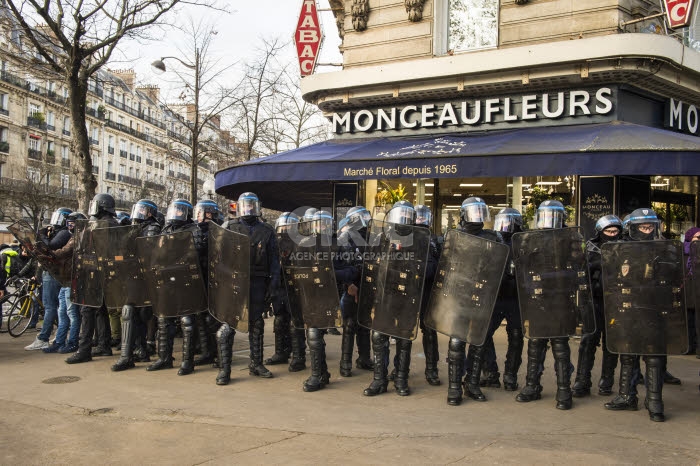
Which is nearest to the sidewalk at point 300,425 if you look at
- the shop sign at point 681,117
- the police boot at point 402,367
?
the police boot at point 402,367

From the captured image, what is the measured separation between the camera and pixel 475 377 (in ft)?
19.0

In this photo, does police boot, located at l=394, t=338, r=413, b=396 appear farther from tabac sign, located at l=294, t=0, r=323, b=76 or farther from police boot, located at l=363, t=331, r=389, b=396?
tabac sign, located at l=294, t=0, r=323, b=76

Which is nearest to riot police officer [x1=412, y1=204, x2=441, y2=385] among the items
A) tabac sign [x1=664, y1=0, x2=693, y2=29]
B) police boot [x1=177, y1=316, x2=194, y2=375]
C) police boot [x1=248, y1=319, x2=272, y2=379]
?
police boot [x1=248, y1=319, x2=272, y2=379]

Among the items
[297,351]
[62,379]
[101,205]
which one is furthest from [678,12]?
[62,379]

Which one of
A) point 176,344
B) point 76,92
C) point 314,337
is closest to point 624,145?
point 314,337

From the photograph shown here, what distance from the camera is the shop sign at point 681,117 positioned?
1055cm

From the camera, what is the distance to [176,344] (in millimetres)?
8617

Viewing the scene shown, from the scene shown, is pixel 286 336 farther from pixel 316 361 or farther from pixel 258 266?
pixel 316 361

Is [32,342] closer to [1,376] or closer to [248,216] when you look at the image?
[1,376]

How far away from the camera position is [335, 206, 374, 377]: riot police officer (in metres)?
6.42

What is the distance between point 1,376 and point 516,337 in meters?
5.29

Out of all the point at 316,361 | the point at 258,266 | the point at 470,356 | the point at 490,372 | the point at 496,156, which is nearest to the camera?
the point at 470,356

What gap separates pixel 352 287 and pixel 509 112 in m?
5.72

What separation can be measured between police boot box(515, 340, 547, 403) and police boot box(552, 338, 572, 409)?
16cm
